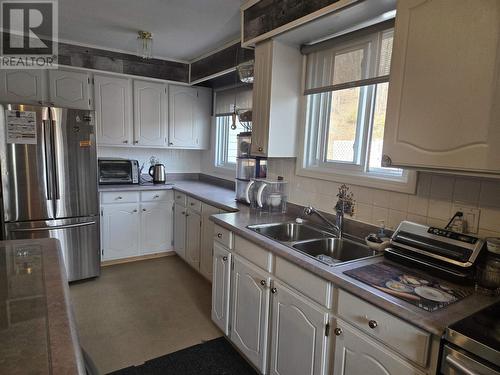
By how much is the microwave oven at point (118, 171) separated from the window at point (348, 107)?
2.22m

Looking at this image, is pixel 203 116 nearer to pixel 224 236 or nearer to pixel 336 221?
pixel 224 236

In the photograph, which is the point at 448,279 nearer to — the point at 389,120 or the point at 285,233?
the point at 389,120

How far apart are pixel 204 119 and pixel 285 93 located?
201 centimetres

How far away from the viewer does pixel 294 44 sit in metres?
2.33

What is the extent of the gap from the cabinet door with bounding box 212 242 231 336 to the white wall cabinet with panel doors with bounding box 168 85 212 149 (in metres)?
2.09

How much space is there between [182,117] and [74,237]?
1861mm

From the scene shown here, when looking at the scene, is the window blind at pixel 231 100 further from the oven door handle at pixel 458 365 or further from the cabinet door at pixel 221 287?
the oven door handle at pixel 458 365

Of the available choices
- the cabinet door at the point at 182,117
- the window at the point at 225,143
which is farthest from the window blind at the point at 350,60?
the cabinet door at the point at 182,117

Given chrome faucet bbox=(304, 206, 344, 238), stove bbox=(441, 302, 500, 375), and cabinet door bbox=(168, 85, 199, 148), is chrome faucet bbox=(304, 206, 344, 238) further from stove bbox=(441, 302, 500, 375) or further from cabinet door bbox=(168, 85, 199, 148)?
cabinet door bbox=(168, 85, 199, 148)

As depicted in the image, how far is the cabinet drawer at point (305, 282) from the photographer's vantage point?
1.43m

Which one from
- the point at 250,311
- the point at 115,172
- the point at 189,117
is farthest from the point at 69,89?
the point at 250,311

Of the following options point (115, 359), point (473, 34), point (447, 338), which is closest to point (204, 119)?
point (115, 359)

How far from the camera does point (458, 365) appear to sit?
0.95m

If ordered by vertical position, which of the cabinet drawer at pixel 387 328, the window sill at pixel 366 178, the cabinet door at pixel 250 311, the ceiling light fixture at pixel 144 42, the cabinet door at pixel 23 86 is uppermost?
the ceiling light fixture at pixel 144 42
